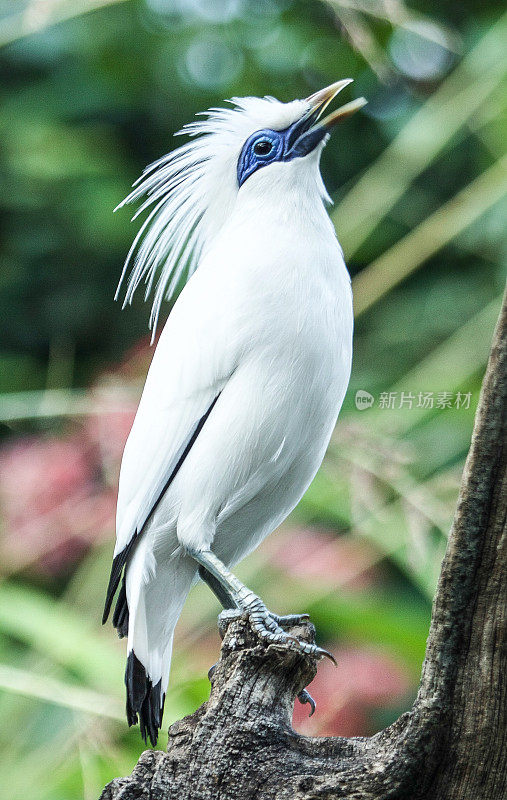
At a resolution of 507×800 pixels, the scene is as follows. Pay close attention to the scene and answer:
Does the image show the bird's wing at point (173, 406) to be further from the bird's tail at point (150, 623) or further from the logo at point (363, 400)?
the logo at point (363, 400)

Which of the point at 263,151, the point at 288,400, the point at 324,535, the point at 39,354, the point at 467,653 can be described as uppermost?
the point at 39,354

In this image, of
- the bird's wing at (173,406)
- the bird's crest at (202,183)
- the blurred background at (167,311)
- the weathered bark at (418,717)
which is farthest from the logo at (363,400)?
the weathered bark at (418,717)

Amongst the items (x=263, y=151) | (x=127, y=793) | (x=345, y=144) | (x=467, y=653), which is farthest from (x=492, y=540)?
(x=345, y=144)

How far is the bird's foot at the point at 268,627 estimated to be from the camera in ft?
3.69

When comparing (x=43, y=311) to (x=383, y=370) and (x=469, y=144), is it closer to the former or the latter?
(x=383, y=370)

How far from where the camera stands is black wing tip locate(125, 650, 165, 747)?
1.34m

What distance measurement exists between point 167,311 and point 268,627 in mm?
1208

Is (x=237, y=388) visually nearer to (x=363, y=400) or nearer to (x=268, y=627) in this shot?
(x=268, y=627)

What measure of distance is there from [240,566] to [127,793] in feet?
3.02

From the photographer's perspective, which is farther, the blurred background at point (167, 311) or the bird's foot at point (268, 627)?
the blurred background at point (167, 311)

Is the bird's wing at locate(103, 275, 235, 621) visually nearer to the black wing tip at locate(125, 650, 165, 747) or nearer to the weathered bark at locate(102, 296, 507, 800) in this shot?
the black wing tip at locate(125, 650, 165, 747)

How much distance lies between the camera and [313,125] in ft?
4.25

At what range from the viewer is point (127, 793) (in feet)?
3.55

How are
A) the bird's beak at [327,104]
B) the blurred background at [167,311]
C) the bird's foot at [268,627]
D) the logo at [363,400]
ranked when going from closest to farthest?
the bird's foot at [268,627], the bird's beak at [327,104], the blurred background at [167,311], the logo at [363,400]
